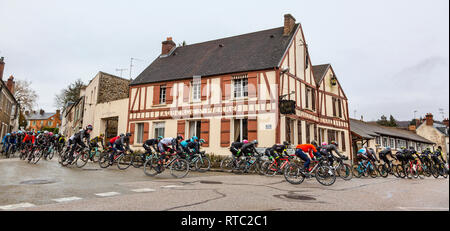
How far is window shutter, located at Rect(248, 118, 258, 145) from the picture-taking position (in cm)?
1453

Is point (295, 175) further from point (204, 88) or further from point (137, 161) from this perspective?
point (204, 88)

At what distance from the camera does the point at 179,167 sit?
9.50 meters

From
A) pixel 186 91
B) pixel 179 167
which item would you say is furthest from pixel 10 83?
pixel 179 167

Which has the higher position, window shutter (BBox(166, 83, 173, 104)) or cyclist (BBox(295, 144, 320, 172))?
window shutter (BBox(166, 83, 173, 104))

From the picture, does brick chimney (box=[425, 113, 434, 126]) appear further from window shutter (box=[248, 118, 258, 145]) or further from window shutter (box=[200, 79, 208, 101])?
window shutter (box=[200, 79, 208, 101])

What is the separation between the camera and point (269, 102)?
14562mm

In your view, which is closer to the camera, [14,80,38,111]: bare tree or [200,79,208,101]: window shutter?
[200,79,208,101]: window shutter

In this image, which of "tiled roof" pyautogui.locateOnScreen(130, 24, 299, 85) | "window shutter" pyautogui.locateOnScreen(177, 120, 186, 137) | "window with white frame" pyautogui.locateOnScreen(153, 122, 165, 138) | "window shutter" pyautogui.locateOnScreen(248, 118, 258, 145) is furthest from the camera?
"window with white frame" pyautogui.locateOnScreen(153, 122, 165, 138)

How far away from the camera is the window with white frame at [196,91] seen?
17.0m

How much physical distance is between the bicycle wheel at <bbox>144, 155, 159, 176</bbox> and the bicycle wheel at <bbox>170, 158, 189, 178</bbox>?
0.70 m

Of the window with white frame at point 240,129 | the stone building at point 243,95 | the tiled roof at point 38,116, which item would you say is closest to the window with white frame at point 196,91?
the stone building at point 243,95

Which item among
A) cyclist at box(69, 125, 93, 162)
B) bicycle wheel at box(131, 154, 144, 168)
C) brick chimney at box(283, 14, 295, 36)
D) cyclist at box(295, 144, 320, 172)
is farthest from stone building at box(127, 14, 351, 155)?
cyclist at box(69, 125, 93, 162)
